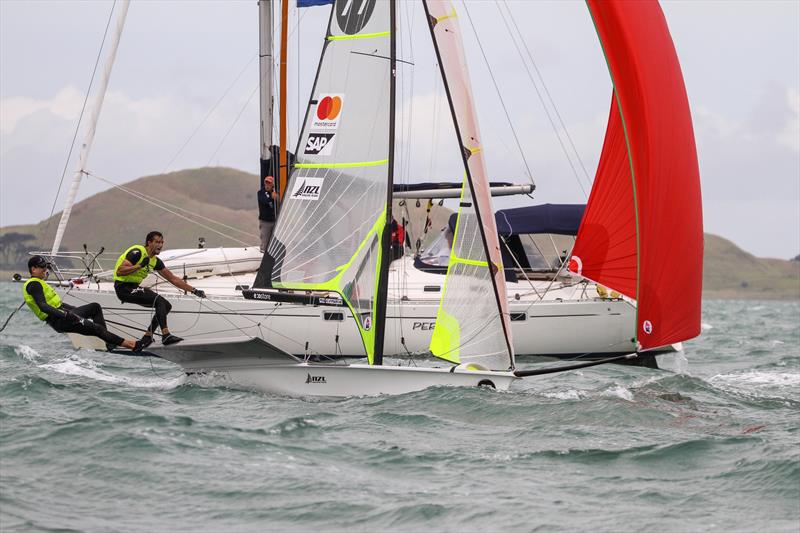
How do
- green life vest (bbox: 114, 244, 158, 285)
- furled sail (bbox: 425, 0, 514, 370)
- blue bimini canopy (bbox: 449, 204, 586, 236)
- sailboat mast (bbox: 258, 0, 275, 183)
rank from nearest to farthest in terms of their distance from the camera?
furled sail (bbox: 425, 0, 514, 370), green life vest (bbox: 114, 244, 158, 285), blue bimini canopy (bbox: 449, 204, 586, 236), sailboat mast (bbox: 258, 0, 275, 183)

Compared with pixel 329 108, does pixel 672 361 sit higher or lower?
lower

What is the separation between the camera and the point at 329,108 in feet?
43.8

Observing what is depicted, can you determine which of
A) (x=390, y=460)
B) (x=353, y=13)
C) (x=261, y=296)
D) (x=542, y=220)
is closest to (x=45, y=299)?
(x=261, y=296)

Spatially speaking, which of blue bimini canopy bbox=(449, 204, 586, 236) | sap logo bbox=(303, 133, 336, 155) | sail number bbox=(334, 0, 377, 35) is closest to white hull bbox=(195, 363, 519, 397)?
sap logo bbox=(303, 133, 336, 155)

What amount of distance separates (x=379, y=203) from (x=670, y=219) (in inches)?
136

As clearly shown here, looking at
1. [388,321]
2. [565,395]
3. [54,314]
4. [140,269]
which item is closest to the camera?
[54,314]

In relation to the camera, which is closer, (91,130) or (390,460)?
(390,460)

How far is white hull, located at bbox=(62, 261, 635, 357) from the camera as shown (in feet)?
57.1

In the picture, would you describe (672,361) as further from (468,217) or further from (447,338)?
(468,217)

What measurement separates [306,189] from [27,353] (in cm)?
756

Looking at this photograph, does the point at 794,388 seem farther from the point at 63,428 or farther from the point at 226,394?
the point at 63,428

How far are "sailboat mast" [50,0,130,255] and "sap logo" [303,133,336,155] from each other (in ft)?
17.5

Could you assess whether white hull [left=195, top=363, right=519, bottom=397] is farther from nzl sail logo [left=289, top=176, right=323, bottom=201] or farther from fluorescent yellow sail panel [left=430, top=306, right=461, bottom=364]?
nzl sail logo [left=289, top=176, right=323, bottom=201]

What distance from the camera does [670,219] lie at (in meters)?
12.2
